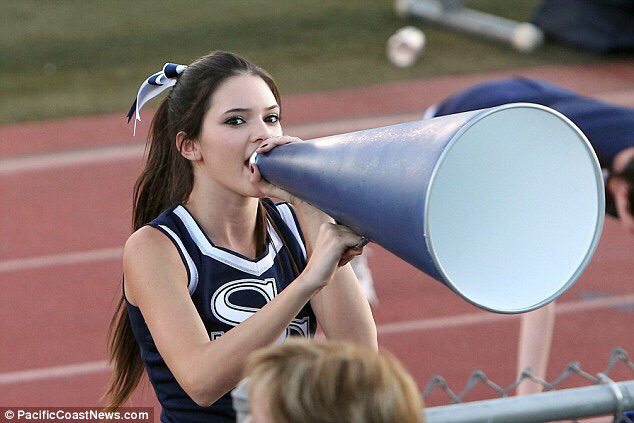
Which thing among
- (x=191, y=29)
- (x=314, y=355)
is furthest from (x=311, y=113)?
(x=314, y=355)

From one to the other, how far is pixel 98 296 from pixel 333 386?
4583 mm

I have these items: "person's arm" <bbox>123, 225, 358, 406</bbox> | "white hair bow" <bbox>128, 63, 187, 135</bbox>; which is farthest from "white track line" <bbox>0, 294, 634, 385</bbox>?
"person's arm" <bbox>123, 225, 358, 406</bbox>

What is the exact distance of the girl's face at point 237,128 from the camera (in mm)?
2561

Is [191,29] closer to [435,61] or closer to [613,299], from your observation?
[435,61]

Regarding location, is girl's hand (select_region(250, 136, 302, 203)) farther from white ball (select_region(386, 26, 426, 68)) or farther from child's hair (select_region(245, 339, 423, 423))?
white ball (select_region(386, 26, 426, 68))

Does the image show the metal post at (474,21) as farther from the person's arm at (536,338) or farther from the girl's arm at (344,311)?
the girl's arm at (344,311)

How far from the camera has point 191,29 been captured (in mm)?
11594

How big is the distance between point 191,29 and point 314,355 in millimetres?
10194

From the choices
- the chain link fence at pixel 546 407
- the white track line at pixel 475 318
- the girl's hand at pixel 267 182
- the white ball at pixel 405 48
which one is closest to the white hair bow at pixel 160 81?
the girl's hand at pixel 267 182

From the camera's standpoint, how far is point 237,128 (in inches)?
102

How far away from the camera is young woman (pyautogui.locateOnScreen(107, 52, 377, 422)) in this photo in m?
2.38

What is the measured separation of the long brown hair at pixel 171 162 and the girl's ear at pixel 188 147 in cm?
1

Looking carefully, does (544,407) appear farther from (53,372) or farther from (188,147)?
(53,372)

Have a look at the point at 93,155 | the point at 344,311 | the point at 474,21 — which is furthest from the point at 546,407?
the point at 474,21
